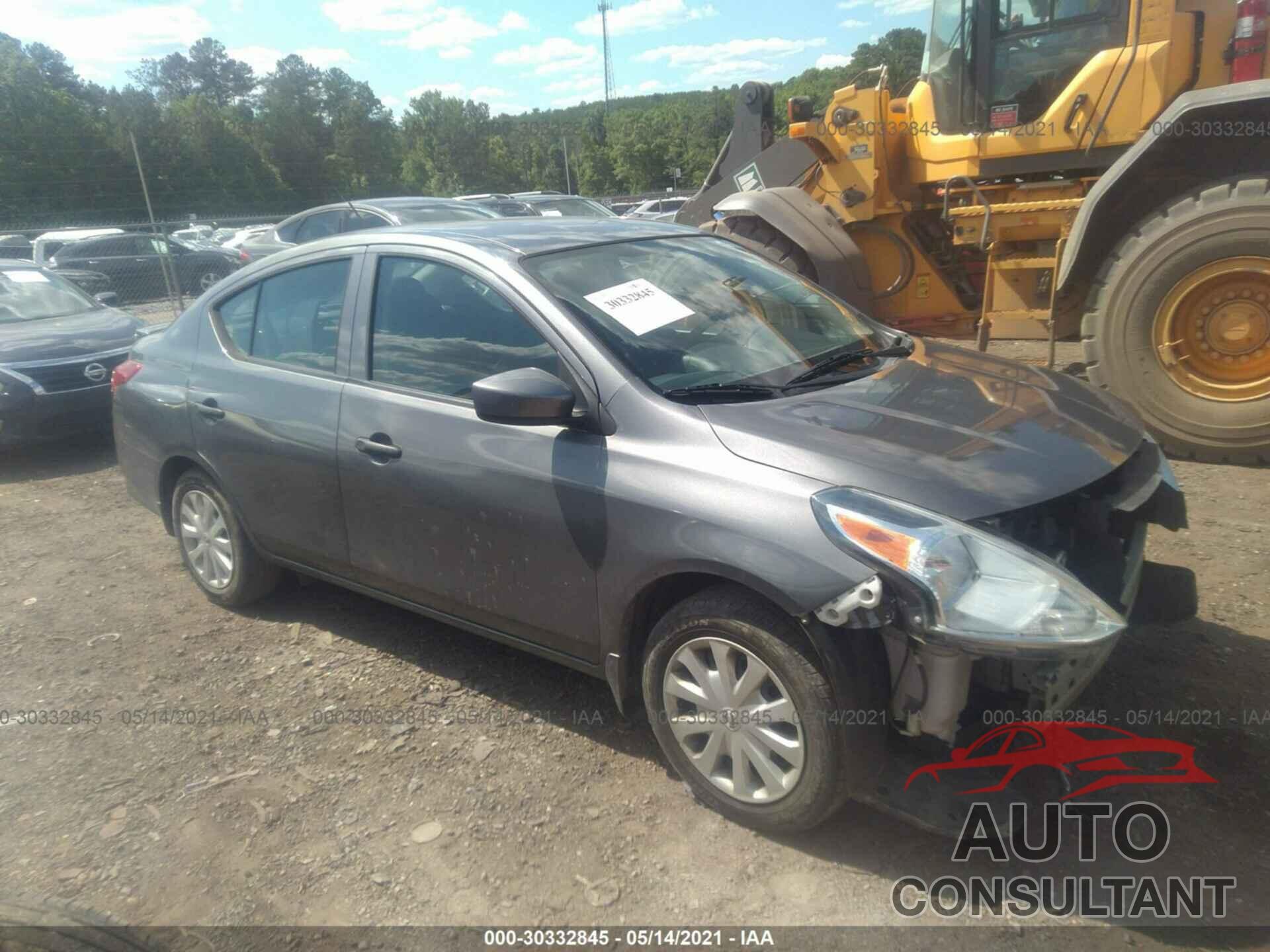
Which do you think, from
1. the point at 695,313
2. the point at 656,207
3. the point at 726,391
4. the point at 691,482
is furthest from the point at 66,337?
the point at 656,207

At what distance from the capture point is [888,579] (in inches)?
89.8

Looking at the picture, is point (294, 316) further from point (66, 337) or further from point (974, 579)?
point (66, 337)

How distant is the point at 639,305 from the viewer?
3.16 metres

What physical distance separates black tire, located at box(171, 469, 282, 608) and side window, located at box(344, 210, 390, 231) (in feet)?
19.5

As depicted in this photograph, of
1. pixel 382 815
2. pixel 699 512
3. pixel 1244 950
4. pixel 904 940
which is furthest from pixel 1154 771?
pixel 382 815

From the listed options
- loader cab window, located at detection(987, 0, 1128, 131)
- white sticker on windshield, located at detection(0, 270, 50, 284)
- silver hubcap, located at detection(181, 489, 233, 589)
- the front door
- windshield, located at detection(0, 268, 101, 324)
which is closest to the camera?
the front door

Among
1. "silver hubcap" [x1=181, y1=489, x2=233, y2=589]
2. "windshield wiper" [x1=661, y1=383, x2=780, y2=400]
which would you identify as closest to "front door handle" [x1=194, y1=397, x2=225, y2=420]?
"silver hubcap" [x1=181, y1=489, x2=233, y2=589]

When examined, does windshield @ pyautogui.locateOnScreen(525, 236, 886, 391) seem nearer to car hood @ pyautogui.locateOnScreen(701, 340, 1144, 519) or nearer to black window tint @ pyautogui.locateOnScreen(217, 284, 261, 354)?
car hood @ pyautogui.locateOnScreen(701, 340, 1144, 519)

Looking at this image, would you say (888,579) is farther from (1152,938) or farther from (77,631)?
(77,631)

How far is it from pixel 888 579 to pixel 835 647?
0.76 feet

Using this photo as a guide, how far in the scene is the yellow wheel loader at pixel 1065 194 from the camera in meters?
5.27

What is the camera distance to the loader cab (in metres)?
6.41

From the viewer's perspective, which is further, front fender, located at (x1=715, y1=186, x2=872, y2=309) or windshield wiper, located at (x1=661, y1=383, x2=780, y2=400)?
front fender, located at (x1=715, y1=186, x2=872, y2=309)

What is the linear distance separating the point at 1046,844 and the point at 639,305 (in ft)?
6.60
